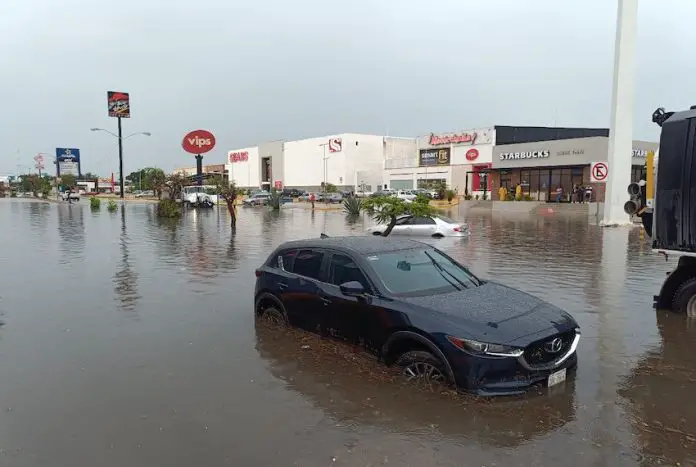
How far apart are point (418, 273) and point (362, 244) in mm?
867

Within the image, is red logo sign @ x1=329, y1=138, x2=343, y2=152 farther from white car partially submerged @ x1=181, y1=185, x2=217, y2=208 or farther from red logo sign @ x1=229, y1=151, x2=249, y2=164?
white car partially submerged @ x1=181, y1=185, x2=217, y2=208

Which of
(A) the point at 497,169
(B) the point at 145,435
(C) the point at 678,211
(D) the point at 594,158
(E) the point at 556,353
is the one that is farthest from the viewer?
(A) the point at 497,169

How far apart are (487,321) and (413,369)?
89cm

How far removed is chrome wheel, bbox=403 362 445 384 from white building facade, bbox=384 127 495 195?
5884 centimetres

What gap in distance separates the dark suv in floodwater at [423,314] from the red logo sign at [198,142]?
185 feet

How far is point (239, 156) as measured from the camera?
131125 millimetres

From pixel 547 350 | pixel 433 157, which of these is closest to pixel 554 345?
pixel 547 350

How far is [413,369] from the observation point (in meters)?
5.39

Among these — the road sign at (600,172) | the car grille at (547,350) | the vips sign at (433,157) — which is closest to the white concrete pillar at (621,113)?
the road sign at (600,172)

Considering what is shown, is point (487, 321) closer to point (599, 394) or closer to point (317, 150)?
point (599, 394)

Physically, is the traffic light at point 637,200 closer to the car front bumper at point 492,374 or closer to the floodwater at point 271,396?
the floodwater at point 271,396

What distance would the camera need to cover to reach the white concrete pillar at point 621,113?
27.2 metres

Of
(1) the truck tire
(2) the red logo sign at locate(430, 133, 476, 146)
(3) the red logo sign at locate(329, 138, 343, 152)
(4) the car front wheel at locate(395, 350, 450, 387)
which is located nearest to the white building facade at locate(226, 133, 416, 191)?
(3) the red logo sign at locate(329, 138, 343, 152)

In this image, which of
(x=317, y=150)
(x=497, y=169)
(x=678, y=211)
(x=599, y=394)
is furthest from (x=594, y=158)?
(x=317, y=150)
